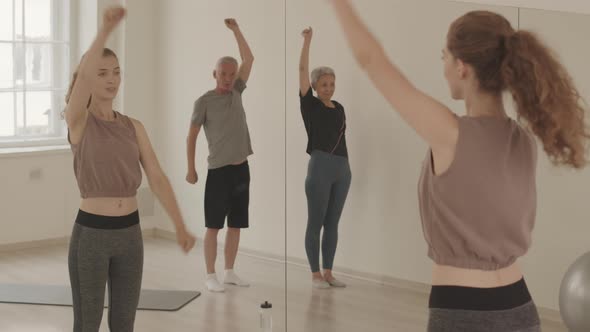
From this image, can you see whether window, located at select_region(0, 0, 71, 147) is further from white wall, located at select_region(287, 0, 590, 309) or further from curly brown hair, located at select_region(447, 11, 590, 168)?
curly brown hair, located at select_region(447, 11, 590, 168)

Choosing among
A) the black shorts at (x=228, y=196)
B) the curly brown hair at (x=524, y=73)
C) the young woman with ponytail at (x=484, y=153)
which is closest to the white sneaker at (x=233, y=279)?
the black shorts at (x=228, y=196)

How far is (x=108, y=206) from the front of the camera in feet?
11.2

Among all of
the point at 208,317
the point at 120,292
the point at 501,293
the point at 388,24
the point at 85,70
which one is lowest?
the point at 208,317

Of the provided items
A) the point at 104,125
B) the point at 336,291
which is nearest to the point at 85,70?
the point at 104,125

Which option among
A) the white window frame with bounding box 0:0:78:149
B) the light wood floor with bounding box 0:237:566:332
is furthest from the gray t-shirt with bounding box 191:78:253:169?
the white window frame with bounding box 0:0:78:149

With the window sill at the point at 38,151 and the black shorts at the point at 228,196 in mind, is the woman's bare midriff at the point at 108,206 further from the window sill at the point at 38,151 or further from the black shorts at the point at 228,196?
the window sill at the point at 38,151

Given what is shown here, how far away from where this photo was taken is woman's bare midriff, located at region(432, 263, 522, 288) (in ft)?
6.81

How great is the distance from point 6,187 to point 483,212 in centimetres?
376

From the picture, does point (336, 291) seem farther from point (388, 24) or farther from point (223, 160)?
point (388, 24)

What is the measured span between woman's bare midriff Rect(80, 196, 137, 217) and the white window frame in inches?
54.1

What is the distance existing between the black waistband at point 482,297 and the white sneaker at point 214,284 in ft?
7.77

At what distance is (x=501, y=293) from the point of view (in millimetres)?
2082

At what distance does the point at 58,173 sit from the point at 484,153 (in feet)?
9.94

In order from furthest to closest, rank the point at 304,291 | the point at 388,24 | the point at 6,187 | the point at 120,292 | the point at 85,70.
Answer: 1. the point at 6,187
2. the point at 304,291
3. the point at 388,24
4. the point at 120,292
5. the point at 85,70
